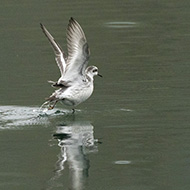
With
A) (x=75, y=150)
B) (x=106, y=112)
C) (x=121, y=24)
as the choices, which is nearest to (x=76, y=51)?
(x=106, y=112)

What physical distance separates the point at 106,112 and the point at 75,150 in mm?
2323

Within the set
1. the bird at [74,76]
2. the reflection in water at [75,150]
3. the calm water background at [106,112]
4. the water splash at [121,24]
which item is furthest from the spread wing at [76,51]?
the water splash at [121,24]

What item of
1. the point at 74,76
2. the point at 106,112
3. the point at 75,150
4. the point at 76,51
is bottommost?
the point at 75,150

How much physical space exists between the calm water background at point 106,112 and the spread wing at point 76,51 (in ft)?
2.36

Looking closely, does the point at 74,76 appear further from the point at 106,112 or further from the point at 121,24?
the point at 121,24

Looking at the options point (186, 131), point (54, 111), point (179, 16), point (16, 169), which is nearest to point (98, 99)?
point (54, 111)

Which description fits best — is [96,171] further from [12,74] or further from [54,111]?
[12,74]

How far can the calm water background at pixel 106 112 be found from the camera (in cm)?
977

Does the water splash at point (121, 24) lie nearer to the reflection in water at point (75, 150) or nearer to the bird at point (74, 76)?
the bird at point (74, 76)

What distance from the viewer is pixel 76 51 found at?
41.9 feet

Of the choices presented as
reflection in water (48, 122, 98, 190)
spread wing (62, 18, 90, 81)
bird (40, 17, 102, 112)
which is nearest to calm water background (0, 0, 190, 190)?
reflection in water (48, 122, 98, 190)

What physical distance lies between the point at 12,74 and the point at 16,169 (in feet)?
22.5

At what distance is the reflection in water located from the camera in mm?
9621

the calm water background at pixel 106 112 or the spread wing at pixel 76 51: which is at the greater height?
the spread wing at pixel 76 51
